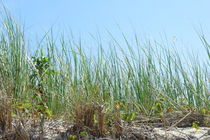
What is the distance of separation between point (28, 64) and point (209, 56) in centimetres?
185

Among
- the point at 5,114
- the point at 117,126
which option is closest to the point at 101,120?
the point at 117,126

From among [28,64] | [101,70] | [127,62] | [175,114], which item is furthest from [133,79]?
[28,64]

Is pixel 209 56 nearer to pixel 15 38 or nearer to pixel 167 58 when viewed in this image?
pixel 167 58

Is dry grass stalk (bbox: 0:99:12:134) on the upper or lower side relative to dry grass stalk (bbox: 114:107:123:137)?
upper

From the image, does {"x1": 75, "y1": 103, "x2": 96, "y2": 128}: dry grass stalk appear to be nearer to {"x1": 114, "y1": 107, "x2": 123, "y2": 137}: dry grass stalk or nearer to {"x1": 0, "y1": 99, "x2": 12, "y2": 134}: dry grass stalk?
{"x1": 114, "y1": 107, "x2": 123, "y2": 137}: dry grass stalk

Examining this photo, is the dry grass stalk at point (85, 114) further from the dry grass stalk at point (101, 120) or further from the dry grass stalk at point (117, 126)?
the dry grass stalk at point (117, 126)

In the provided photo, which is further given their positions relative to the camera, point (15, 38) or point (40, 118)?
point (15, 38)

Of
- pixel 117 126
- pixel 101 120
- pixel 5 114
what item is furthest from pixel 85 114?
pixel 5 114

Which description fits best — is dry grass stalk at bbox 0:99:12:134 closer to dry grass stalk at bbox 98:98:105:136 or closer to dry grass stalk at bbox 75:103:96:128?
dry grass stalk at bbox 75:103:96:128

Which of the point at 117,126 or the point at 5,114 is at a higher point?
the point at 5,114

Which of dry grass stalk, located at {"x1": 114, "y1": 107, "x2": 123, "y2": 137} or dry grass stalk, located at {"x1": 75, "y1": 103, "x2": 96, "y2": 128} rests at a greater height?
dry grass stalk, located at {"x1": 75, "y1": 103, "x2": 96, "y2": 128}

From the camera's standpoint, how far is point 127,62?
11.3ft

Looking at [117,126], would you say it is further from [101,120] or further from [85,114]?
[85,114]

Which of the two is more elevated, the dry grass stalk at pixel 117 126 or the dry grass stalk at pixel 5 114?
the dry grass stalk at pixel 5 114
